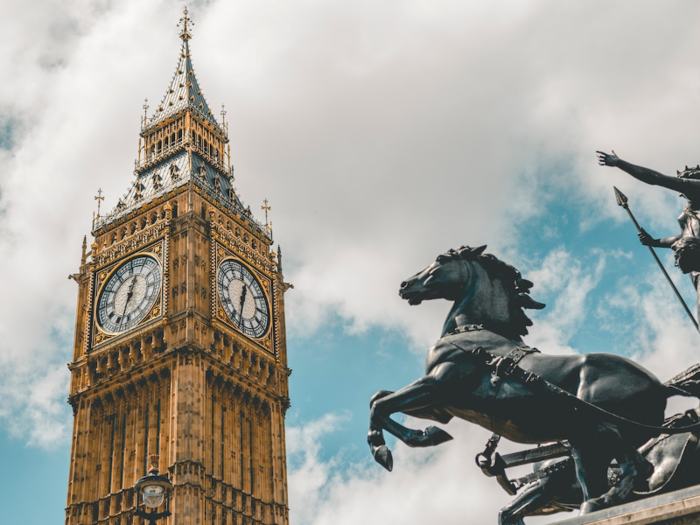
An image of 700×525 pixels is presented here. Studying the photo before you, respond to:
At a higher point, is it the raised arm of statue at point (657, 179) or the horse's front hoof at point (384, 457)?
the raised arm of statue at point (657, 179)

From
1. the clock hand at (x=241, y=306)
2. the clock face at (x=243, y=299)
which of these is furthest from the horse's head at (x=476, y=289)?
the clock hand at (x=241, y=306)

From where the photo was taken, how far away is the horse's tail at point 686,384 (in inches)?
363

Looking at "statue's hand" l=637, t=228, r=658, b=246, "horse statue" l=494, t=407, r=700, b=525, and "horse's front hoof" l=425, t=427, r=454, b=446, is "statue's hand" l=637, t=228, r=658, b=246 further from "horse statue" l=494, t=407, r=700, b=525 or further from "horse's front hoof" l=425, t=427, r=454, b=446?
"horse's front hoof" l=425, t=427, r=454, b=446

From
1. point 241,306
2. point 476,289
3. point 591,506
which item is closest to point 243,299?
point 241,306

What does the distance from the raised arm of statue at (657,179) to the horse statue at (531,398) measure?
1985 mm

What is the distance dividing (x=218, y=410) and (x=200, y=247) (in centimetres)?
1054

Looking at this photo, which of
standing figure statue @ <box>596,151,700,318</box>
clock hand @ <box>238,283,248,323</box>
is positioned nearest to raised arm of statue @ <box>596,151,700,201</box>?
standing figure statue @ <box>596,151,700,318</box>

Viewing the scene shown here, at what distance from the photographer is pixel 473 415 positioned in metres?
9.61

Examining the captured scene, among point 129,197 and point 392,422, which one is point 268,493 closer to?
point 129,197

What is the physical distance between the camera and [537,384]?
9.07m

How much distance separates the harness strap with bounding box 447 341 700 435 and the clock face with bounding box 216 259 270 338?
49.7 meters

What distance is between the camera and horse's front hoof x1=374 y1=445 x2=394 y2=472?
9391 millimetres

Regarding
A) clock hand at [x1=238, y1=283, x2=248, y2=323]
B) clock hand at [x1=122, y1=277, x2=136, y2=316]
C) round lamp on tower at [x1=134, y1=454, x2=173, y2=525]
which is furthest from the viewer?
clock hand at [x1=238, y1=283, x2=248, y2=323]

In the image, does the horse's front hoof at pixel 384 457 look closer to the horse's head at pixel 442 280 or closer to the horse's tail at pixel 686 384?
the horse's head at pixel 442 280
